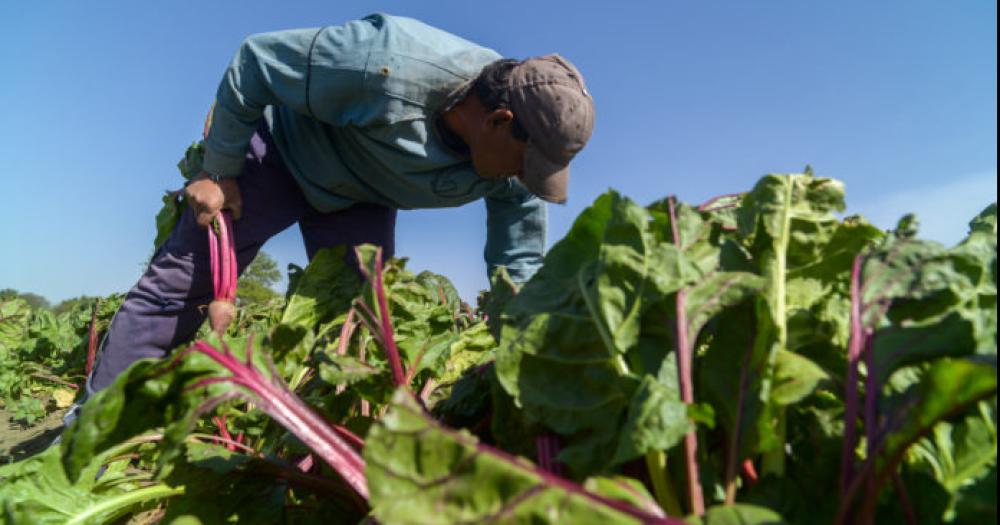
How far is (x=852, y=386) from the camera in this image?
3.36 ft

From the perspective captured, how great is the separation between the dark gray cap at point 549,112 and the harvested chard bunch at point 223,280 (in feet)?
5.06

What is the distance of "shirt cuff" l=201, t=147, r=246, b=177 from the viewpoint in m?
3.04

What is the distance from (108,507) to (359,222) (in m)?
2.24

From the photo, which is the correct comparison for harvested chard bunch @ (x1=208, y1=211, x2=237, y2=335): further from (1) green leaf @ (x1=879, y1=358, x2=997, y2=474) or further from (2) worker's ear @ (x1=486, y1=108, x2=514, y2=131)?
(1) green leaf @ (x1=879, y1=358, x2=997, y2=474)

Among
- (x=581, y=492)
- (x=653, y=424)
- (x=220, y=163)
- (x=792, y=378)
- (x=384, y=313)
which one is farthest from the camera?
(x=220, y=163)

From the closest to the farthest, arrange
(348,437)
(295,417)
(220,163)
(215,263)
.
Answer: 1. (295,417)
2. (348,437)
3. (215,263)
4. (220,163)

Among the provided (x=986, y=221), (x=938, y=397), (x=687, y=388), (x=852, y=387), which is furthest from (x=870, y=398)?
(x=986, y=221)

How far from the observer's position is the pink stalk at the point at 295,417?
1.28m

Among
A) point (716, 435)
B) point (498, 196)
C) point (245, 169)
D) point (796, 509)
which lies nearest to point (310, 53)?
point (245, 169)

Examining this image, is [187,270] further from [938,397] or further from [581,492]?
[938,397]

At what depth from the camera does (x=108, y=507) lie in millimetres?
1783

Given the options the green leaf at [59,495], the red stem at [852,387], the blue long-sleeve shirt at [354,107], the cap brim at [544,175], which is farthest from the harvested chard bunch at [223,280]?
the red stem at [852,387]

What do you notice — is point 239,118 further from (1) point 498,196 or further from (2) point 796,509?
(2) point 796,509

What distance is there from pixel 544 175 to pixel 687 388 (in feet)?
7.20
